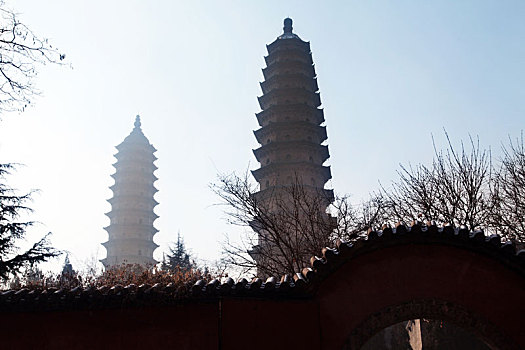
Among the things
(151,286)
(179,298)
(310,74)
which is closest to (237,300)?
(179,298)

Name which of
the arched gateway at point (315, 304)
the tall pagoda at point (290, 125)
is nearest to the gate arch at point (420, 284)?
the arched gateway at point (315, 304)

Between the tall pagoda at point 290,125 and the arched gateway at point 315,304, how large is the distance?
51.5 feet

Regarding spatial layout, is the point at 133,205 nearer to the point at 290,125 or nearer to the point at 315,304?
the point at 290,125

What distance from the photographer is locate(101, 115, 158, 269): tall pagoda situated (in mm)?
37438

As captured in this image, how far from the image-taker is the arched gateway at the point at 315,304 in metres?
5.81

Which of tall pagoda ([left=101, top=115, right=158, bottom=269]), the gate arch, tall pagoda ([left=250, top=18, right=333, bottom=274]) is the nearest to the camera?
the gate arch

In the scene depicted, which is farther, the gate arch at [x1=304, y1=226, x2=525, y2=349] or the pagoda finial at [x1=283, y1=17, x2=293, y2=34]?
the pagoda finial at [x1=283, y1=17, x2=293, y2=34]

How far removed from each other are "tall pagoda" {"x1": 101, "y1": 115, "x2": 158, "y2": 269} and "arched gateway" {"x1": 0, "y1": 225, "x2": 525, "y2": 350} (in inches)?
1218

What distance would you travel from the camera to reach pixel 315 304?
5891 millimetres

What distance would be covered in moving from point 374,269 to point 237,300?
1.87m

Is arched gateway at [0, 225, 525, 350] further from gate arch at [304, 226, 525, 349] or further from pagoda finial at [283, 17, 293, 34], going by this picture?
pagoda finial at [283, 17, 293, 34]

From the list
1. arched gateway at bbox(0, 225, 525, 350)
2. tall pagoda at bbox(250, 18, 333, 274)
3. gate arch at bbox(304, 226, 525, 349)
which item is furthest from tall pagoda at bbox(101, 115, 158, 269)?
gate arch at bbox(304, 226, 525, 349)

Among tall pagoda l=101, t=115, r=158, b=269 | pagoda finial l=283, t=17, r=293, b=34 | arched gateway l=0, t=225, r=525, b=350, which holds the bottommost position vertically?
arched gateway l=0, t=225, r=525, b=350

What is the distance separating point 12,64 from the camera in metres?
5.46
